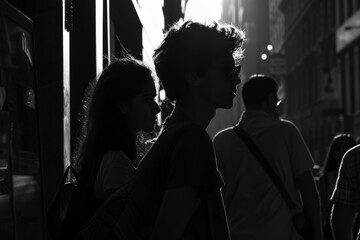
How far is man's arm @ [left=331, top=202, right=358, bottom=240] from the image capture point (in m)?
3.77

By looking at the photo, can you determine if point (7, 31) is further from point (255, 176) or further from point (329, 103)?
point (329, 103)

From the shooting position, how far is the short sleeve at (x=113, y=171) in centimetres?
322

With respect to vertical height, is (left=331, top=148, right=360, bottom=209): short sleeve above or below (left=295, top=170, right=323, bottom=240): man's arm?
above

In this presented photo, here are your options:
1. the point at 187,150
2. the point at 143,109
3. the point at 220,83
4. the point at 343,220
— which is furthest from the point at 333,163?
the point at 187,150

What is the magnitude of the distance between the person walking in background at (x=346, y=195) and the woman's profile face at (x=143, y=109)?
844 mm

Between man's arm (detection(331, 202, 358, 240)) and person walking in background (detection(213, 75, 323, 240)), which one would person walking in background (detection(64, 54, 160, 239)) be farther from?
person walking in background (detection(213, 75, 323, 240))

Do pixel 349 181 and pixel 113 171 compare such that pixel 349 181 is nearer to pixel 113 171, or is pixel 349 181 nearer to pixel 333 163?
pixel 113 171

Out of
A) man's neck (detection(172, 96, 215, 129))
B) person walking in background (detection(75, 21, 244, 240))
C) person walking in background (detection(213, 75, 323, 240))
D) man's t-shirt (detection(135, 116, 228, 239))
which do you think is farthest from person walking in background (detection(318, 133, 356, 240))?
man's t-shirt (detection(135, 116, 228, 239))

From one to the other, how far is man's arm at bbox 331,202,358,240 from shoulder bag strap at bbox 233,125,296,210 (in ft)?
4.47

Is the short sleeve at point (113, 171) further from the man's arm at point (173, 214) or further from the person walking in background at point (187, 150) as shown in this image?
the man's arm at point (173, 214)

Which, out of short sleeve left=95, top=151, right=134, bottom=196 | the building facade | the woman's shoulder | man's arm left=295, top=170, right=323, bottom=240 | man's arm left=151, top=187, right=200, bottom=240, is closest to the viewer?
man's arm left=151, top=187, right=200, bottom=240

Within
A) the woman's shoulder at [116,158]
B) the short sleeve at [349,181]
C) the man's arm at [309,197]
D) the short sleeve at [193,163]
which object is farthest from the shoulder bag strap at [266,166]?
the short sleeve at [193,163]

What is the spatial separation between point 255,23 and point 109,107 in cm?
1619

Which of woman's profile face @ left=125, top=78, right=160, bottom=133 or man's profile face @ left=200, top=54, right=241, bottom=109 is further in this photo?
woman's profile face @ left=125, top=78, right=160, bottom=133
